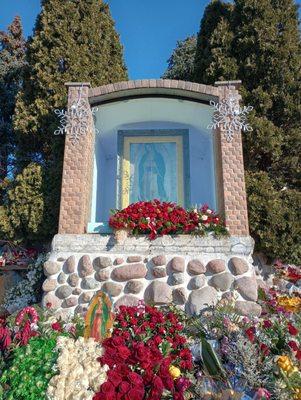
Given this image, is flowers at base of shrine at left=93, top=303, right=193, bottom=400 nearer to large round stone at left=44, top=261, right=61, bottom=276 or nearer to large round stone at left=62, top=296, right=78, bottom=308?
large round stone at left=62, top=296, right=78, bottom=308

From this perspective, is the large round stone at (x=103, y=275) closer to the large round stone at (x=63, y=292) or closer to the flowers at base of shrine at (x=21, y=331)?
the large round stone at (x=63, y=292)

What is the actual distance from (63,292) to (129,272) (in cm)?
98

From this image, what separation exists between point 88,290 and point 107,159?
353 centimetres

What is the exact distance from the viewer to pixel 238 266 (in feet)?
16.9

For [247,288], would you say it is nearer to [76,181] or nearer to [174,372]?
[174,372]

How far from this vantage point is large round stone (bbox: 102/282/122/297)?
5168mm

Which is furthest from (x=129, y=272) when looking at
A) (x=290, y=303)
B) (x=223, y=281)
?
(x=290, y=303)

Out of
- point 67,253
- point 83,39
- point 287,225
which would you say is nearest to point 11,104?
point 83,39

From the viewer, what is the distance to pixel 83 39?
8.28m

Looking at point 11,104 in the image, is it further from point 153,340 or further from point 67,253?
point 153,340

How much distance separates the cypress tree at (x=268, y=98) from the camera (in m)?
6.44

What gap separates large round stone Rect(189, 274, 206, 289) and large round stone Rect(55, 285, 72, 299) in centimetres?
170

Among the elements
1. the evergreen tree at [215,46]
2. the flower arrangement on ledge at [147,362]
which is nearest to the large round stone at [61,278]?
the flower arrangement on ledge at [147,362]

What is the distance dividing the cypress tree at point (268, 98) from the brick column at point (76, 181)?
9.23ft
